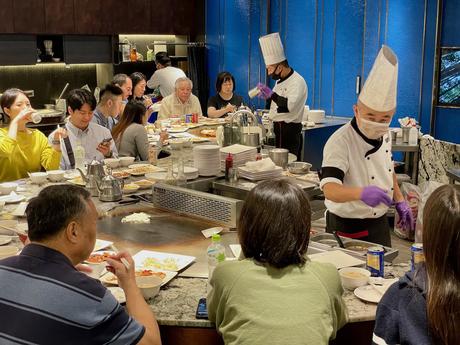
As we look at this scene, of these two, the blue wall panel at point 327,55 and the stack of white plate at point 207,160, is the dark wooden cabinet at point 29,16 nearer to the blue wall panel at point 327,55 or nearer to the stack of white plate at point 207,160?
the blue wall panel at point 327,55

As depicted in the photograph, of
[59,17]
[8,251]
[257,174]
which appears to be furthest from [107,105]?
[8,251]

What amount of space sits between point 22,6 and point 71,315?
707cm

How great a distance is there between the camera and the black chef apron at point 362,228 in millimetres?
3479

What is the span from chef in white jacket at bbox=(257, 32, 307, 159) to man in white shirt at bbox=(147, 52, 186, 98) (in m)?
2.17

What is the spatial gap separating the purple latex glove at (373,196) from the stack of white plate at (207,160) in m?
1.27

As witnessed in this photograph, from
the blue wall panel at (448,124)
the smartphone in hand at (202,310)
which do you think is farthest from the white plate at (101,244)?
the blue wall panel at (448,124)

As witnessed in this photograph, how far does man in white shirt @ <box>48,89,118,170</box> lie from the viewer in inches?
197

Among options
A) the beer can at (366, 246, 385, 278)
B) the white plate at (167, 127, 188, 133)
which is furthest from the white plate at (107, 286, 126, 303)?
the white plate at (167, 127, 188, 133)

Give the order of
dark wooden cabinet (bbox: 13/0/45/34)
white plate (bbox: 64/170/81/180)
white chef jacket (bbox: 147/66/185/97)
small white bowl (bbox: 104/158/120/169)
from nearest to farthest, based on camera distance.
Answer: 1. white plate (bbox: 64/170/81/180)
2. small white bowl (bbox: 104/158/120/169)
3. dark wooden cabinet (bbox: 13/0/45/34)
4. white chef jacket (bbox: 147/66/185/97)

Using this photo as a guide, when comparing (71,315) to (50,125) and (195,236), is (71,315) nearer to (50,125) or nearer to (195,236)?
(195,236)

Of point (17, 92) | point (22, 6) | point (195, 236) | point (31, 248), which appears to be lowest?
point (195, 236)

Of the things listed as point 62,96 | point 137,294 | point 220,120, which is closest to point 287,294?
point 137,294

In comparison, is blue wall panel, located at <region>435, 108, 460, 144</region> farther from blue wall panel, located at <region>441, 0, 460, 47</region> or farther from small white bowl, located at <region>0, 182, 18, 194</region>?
small white bowl, located at <region>0, 182, 18, 194</region>

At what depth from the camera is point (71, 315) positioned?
1820mm
